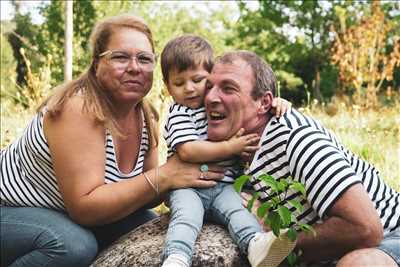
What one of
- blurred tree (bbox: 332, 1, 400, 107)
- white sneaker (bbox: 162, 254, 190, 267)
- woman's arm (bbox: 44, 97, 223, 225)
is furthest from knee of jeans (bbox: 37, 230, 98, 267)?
blurred tree (bbox: 332, 1, 400, 107)

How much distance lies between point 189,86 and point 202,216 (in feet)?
2.39

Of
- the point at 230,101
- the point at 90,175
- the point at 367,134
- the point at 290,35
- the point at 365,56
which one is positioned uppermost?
the point at 230,101

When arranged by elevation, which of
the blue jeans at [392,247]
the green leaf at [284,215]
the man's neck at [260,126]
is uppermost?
the man's neck at [260,126]

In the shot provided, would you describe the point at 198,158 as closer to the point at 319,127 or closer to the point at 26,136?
the point at 319,127

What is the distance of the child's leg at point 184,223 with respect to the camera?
2.55 m

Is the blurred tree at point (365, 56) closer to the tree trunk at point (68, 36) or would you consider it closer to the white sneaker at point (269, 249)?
the tree trunk at point (68, 36)

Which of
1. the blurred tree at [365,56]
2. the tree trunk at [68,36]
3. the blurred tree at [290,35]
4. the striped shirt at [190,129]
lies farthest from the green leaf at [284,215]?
the blurred tree at [290,35]

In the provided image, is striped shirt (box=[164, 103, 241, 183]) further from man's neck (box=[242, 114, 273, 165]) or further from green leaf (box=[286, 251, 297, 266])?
green leaf (box=[286, 251, 297, 266])

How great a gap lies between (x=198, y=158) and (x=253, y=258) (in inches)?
24.5

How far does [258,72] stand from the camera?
2.77 meters

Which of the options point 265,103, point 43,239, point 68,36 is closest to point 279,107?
point 265,103

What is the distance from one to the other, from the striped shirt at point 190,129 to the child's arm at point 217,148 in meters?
0.04

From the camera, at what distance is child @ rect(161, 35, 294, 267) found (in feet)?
8.35

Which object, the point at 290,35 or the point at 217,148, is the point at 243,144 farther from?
the point at 290,35
